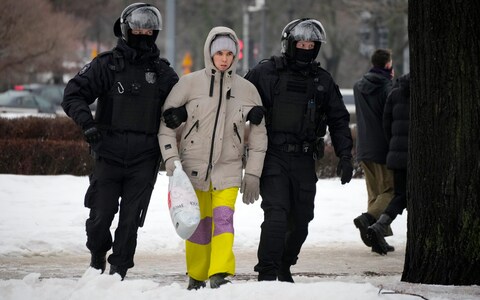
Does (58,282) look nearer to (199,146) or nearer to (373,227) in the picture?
(199,146)

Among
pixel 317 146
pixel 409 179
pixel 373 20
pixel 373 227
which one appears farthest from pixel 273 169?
pixel 373 20

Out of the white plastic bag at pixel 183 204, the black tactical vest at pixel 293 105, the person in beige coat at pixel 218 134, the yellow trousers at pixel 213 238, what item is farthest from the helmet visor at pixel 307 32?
the white plastic bag at pixel 183 204

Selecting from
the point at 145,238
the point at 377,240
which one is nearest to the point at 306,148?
the point at 377,240

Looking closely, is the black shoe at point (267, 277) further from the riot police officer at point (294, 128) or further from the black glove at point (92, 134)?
the black glove at point (92, 134)

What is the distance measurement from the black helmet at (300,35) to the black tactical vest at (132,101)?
3.16 ft

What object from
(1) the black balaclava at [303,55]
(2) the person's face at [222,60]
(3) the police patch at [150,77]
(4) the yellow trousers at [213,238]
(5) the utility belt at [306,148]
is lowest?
(4) the yellow trousers at [213,238]

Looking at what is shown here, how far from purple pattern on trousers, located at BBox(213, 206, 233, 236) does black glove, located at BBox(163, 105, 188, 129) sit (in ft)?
2.05

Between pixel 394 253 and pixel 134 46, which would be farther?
pixel 394 253

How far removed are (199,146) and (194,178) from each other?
0.73ft

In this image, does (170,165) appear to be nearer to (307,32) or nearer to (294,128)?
(294,128)

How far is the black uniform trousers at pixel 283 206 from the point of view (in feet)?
26.9

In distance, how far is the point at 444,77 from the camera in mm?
7617

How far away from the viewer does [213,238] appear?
7.99 metres

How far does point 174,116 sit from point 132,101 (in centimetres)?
35
